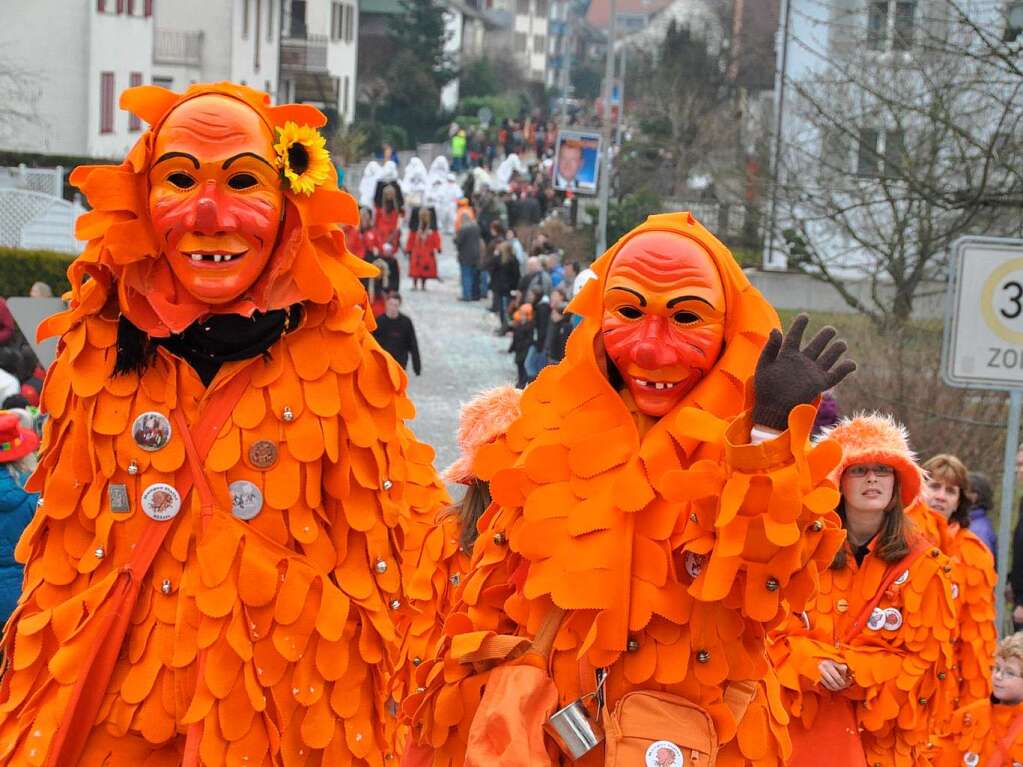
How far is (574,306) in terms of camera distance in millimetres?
4699

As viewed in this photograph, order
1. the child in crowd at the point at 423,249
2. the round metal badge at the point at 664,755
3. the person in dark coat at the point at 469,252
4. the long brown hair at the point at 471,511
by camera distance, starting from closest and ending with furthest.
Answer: the round metal badge at the point at 664,755 → the long brown hair at the point at 471,511 → the person in dark coat at the point at 469,252 → the child in crowd at the point at 423,249

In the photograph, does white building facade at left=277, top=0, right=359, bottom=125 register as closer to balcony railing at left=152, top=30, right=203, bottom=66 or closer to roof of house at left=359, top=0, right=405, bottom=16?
balcony railing at left=152, top=30, right=203, bottom=66

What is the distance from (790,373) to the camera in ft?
13.1

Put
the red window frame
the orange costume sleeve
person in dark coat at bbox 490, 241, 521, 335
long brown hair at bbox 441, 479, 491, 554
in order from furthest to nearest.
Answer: the red window frame
person in dark coat at bbox 490, 241, 521, 335
the orange costume sleeve
long brown hair at bbox 441, 479, 491, 554

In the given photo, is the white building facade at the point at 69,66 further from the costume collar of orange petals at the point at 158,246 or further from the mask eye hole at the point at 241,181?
the mask eye hole at the point at 241,181

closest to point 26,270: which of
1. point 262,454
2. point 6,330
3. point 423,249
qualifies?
point 6,330

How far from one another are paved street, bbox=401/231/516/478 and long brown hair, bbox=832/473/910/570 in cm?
975

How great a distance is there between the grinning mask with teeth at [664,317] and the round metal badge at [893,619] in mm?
2199

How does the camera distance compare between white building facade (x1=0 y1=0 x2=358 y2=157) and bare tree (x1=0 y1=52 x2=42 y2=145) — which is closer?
bare tree (x1=0 y1=52 x2=42 y2=145)

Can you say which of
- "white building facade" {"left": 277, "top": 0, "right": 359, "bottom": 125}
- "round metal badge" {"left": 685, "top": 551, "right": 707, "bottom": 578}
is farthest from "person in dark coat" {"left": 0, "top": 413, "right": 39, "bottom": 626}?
"white building facade" {"left": 277, "top": 0, "right": 359, "bottom": 125}

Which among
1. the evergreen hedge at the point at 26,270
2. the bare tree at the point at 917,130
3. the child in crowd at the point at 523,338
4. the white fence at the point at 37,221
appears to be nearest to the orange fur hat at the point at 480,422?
the bare tree at the point at 917,130

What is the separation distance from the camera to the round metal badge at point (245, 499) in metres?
5.36

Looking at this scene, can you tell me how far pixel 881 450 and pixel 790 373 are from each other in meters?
2.48

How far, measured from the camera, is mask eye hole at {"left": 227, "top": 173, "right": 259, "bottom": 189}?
5.45 metres
